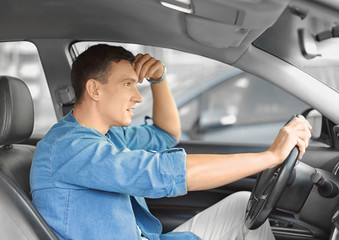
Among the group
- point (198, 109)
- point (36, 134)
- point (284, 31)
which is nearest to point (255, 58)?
point (284, 31)

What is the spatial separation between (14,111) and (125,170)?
57cm

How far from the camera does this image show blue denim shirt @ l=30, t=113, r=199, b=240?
162cm

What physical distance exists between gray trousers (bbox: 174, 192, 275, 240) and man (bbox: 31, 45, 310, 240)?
0.71 feet

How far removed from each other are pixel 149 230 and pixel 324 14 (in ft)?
3.78

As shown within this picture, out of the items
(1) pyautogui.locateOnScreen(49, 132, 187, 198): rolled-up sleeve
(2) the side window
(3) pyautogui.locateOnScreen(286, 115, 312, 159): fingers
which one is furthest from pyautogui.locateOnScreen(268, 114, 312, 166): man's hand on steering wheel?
(2) the side window

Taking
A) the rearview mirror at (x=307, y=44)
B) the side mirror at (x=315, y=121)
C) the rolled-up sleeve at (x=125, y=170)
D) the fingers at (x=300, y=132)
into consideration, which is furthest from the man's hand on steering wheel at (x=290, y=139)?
the side mirror at (x=315, y=121)

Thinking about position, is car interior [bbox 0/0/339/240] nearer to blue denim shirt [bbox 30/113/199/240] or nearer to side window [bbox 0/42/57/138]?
blue denim shirt [bbox 30/113/199/240]

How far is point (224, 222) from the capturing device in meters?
2.26

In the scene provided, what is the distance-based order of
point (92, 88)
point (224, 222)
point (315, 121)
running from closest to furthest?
point (92, 88), point (224, 222), point (315, 121)

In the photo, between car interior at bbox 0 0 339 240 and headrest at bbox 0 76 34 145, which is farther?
headrest at bbox 0 76 34 145

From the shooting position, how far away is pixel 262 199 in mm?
1927

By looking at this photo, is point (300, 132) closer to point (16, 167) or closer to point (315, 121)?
point (315, 121)

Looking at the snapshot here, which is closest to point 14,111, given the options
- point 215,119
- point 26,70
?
point 26,70

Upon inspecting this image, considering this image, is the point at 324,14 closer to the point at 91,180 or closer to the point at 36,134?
the point at 91,180
